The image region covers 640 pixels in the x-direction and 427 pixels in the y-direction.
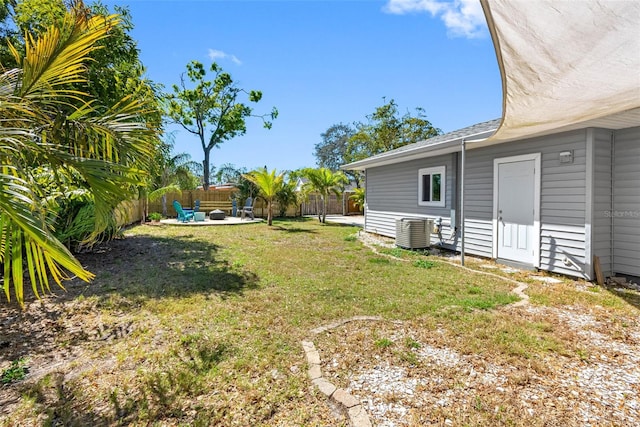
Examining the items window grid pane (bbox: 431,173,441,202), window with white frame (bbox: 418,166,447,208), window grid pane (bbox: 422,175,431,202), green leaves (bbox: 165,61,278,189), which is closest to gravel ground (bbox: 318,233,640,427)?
window with white frame (bbox: 418,166,447,208)

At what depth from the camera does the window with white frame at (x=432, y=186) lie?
809 centimetres

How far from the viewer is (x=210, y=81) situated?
23062mm

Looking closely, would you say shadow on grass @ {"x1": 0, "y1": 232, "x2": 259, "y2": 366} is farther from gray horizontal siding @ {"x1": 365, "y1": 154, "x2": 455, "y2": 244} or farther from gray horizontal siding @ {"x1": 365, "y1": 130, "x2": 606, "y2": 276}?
gray horizontal siding @ {"x1": 365, "y1": 154, "x2": 455, "y2": 244}

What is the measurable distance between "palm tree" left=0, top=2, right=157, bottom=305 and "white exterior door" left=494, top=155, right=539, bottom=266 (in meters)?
6.24

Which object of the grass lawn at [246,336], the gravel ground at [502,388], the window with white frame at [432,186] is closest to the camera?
the gravel ground at [502,388]

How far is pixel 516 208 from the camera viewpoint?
609 cm

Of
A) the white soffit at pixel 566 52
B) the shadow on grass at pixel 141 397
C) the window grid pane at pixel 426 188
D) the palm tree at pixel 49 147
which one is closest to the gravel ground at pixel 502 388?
the shadow on grass at pixel 141 397

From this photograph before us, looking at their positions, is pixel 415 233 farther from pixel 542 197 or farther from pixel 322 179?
pixel 322 179

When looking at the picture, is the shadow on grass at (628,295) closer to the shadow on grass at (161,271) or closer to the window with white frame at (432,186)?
the window with white frame at (432,186)

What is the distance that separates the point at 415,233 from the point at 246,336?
5935mm

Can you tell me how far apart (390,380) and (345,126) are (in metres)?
51.6

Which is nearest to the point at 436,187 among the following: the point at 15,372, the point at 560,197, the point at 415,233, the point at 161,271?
the point at 415,233

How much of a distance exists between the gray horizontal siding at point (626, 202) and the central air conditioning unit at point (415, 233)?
12.0 ft

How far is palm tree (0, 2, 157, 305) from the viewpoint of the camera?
1446 millimetres
